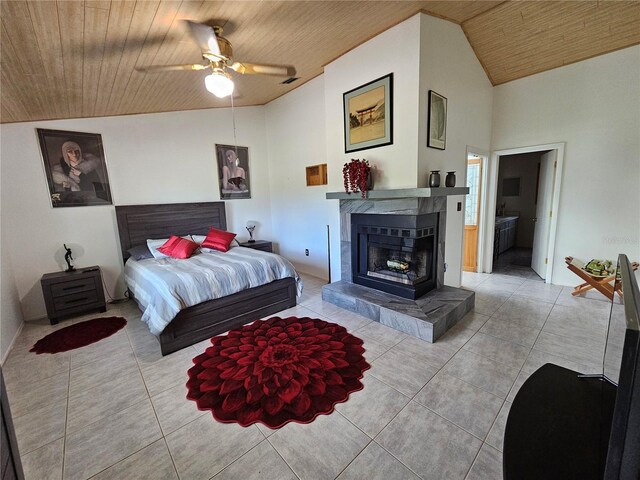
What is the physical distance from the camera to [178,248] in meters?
3.67

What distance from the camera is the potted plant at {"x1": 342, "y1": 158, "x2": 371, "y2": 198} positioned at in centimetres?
317

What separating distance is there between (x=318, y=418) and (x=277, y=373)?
566 millimetres

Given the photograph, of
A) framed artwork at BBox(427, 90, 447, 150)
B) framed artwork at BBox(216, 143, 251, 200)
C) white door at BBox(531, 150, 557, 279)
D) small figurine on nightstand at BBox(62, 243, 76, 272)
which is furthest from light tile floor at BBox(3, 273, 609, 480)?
framed artwork at BBox(216, 143, 251, 200)

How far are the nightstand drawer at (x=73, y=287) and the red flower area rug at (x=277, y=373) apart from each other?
204 centimetres

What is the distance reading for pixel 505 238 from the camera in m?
6.06

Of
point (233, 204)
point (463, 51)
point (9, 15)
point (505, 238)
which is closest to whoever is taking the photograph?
point (9, 15)

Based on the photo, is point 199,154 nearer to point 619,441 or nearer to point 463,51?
point 463,51

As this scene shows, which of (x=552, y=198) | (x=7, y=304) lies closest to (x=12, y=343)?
(x=7, y=304)

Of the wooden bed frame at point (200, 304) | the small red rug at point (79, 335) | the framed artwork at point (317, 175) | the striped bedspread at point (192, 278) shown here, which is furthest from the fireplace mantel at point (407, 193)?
the small red rug at point (79, 335)

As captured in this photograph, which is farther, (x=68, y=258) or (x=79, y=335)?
(x=68, y=258)

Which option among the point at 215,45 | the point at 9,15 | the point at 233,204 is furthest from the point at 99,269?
the point at 215,45

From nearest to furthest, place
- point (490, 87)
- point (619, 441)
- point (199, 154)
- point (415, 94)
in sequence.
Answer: point (619, 441), point (415, 94), point (490, 87), point (199, 154)

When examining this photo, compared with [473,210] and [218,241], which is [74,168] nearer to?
[218,241]

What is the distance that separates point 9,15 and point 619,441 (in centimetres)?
320
